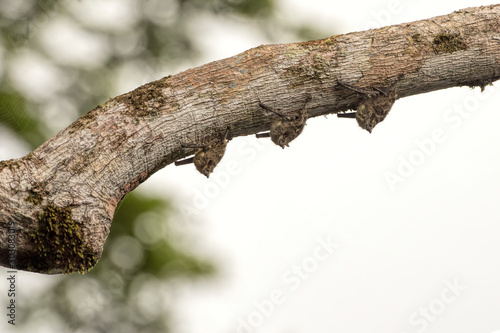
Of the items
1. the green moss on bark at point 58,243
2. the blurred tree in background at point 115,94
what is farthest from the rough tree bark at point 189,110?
the blurred tree in background at point 115,94

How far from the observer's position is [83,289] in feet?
20.0

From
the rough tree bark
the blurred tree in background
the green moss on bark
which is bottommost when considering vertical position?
the green moss on bark

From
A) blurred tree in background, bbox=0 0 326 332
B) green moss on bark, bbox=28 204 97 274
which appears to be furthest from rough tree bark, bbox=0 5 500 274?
blurred tree in background, bbox=0 0 326 332

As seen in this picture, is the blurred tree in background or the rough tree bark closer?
the rough tree bark

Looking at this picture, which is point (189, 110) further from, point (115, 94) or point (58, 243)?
→ point (115, 94)

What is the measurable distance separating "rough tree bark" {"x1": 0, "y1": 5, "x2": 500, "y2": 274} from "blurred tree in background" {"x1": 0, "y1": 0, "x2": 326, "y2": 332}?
354cm

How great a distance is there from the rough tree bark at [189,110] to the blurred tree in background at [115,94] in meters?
3.54

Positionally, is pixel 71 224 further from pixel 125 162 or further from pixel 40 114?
pixel 40 114

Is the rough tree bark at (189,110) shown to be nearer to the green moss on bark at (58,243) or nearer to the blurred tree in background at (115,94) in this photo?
the green moss on bark at (58,243)

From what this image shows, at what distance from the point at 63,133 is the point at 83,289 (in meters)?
4.29

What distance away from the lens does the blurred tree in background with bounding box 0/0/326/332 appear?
5.81 meters

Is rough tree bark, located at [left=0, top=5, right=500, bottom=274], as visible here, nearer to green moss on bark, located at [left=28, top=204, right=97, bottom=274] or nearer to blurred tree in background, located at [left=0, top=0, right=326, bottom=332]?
green moss on bark, located at [left=28, top=204, right=97, bottom=274]

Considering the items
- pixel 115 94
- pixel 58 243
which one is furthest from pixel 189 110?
pixel 115 94

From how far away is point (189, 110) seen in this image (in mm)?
2314
